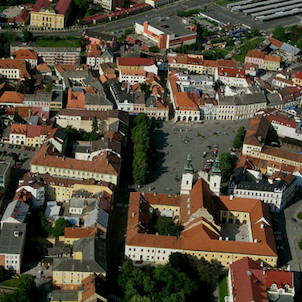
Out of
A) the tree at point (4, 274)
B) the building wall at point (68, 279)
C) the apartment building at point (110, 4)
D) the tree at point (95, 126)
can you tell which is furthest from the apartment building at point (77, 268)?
the apartment building at point (110, 4)

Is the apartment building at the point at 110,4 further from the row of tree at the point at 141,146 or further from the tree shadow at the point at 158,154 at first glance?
the tree shadow at the point at 158,154

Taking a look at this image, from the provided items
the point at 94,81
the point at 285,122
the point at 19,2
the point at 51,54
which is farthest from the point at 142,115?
the point at 19,2

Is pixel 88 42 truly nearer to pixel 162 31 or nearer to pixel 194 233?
pixel 162 31

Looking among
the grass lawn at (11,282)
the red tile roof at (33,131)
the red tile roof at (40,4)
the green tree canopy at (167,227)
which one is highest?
the green tree canopy at (167,227)

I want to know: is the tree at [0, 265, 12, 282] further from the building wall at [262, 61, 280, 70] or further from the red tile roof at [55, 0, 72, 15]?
the red tile roof at [55, 0, 72, 15]

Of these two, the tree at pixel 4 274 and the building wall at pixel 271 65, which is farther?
the building wall at pixel 271 65

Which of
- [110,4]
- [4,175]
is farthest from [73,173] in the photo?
[110,4]
